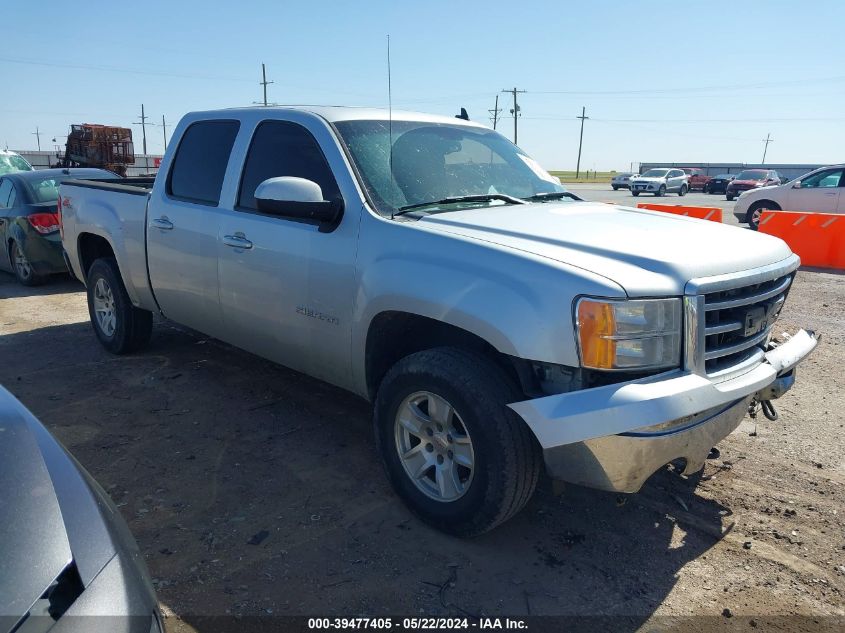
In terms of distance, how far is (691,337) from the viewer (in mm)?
2645

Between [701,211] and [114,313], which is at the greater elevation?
[701,211]

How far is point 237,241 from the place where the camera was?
412 cm

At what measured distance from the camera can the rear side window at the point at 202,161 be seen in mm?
4449

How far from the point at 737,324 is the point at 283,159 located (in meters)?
2.63

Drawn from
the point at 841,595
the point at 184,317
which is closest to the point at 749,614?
the point at 841,595

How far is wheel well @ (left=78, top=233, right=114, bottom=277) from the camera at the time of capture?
6.03 metres

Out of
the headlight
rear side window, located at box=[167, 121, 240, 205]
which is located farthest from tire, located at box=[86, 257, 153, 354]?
the headlight

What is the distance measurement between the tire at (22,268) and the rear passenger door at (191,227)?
5.02 meters

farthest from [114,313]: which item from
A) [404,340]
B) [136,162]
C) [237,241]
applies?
[136,162]

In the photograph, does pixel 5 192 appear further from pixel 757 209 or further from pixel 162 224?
pixel 757 209

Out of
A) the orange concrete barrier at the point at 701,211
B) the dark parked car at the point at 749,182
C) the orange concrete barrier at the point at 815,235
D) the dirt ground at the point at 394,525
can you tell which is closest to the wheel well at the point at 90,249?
the dirt ground at the point at 394,525

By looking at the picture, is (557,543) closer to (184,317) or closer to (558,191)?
(558,191)

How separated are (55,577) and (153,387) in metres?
3.68

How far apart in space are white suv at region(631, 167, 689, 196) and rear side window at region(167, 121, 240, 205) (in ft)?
120
